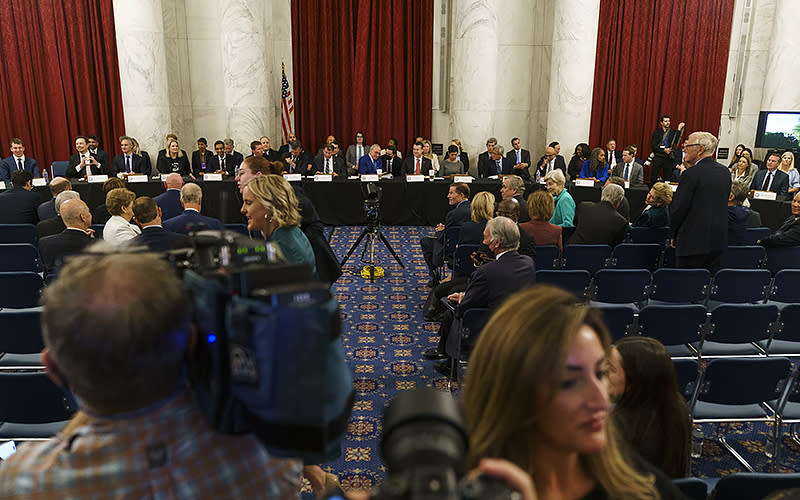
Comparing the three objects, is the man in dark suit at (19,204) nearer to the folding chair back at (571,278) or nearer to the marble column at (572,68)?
the folding chair back at (571,278)

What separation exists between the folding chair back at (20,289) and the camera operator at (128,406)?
3934 millimetres

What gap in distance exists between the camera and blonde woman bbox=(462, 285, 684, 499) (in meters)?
1.06

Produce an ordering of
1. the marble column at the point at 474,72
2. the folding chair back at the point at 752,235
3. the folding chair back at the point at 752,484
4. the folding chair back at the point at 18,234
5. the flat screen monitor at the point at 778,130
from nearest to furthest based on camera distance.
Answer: the folding chair back at the point at 752,484 < the folding chair back at the point at 18,234 < the folding chair back at the point at 752,235 < the marble column at the point at 474,72 < the flat screen monitor at the point at 778,130

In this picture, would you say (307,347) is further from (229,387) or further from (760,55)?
(760,55)

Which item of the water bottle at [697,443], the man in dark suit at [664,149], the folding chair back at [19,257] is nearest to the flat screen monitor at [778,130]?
the man in dark suit at [664,149]

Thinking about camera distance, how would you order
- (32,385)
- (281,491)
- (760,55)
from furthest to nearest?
1. (760,55)
2. (32,385)
3. (281,491)

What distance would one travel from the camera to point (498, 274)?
3824 mm

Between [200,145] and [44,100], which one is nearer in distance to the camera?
[200,145]

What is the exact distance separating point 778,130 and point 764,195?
3.54 m

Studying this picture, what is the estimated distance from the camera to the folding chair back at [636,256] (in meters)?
5.56

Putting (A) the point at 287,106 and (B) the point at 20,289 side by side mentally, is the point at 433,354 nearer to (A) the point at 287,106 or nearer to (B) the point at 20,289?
(B) the point at 20,289

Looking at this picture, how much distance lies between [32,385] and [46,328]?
2.23m

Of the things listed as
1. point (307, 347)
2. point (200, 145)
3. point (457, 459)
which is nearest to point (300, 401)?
point (307, 347)

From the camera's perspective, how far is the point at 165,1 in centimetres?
1133
